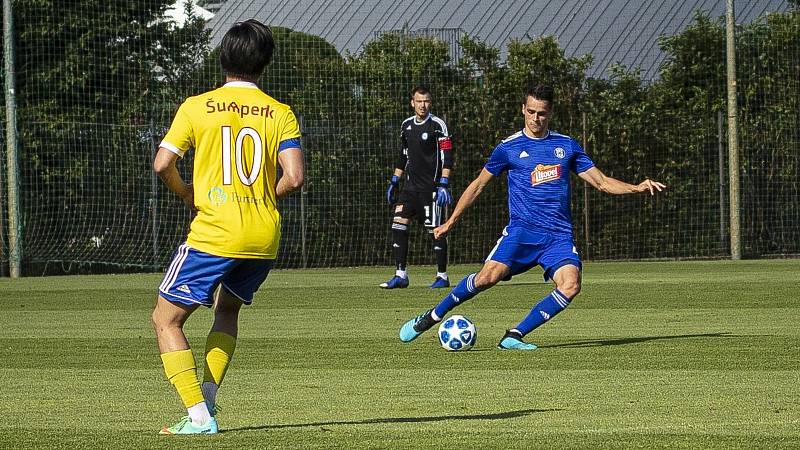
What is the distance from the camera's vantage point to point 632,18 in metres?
25.6

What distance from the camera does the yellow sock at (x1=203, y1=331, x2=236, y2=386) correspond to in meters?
5.78

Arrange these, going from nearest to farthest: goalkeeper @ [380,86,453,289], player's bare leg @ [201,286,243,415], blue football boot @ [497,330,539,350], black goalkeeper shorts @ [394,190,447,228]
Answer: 1. player's bare leg @ [201,286,243,415]
2. blue football boot @ [497,330,539,350]
3. goalkeeper @ [380,86,453,289]
4. black goalkeeper shorts @ [394,190,447,228]

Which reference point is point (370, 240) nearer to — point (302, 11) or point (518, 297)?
point (302, 11)

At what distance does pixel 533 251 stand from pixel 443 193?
620 centimetres

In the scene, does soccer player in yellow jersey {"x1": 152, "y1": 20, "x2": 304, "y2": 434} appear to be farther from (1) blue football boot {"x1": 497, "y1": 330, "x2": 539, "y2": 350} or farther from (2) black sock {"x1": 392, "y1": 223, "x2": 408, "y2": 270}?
(2) black sock {"x1": 392, "y1": 223, "x2": 408, "y2": 270}

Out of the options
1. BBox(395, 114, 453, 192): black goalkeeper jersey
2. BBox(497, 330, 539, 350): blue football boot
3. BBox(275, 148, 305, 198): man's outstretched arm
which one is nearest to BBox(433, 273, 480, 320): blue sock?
BBox(497, 330, 539, 350): blue football boot

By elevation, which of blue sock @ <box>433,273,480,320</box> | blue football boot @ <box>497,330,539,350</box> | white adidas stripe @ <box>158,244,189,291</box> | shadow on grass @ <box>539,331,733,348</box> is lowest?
shadow on grass @ <box>539,331,733,348</box>

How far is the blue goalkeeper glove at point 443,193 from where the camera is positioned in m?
15.8

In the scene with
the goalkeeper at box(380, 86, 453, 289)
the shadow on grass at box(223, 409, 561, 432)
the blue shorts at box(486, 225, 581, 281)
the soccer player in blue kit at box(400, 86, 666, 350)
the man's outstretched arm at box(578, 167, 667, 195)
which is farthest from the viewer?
the goalkeeper at box(380, 86, 453, 289)

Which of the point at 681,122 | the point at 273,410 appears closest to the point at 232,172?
the point at 273,410

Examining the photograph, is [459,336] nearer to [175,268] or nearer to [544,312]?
[544,312]

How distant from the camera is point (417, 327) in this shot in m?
9.73

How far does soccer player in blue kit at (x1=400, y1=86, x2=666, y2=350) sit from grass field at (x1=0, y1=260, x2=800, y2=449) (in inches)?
10.3

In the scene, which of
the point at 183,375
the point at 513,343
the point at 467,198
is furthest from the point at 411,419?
the point at 467,198
